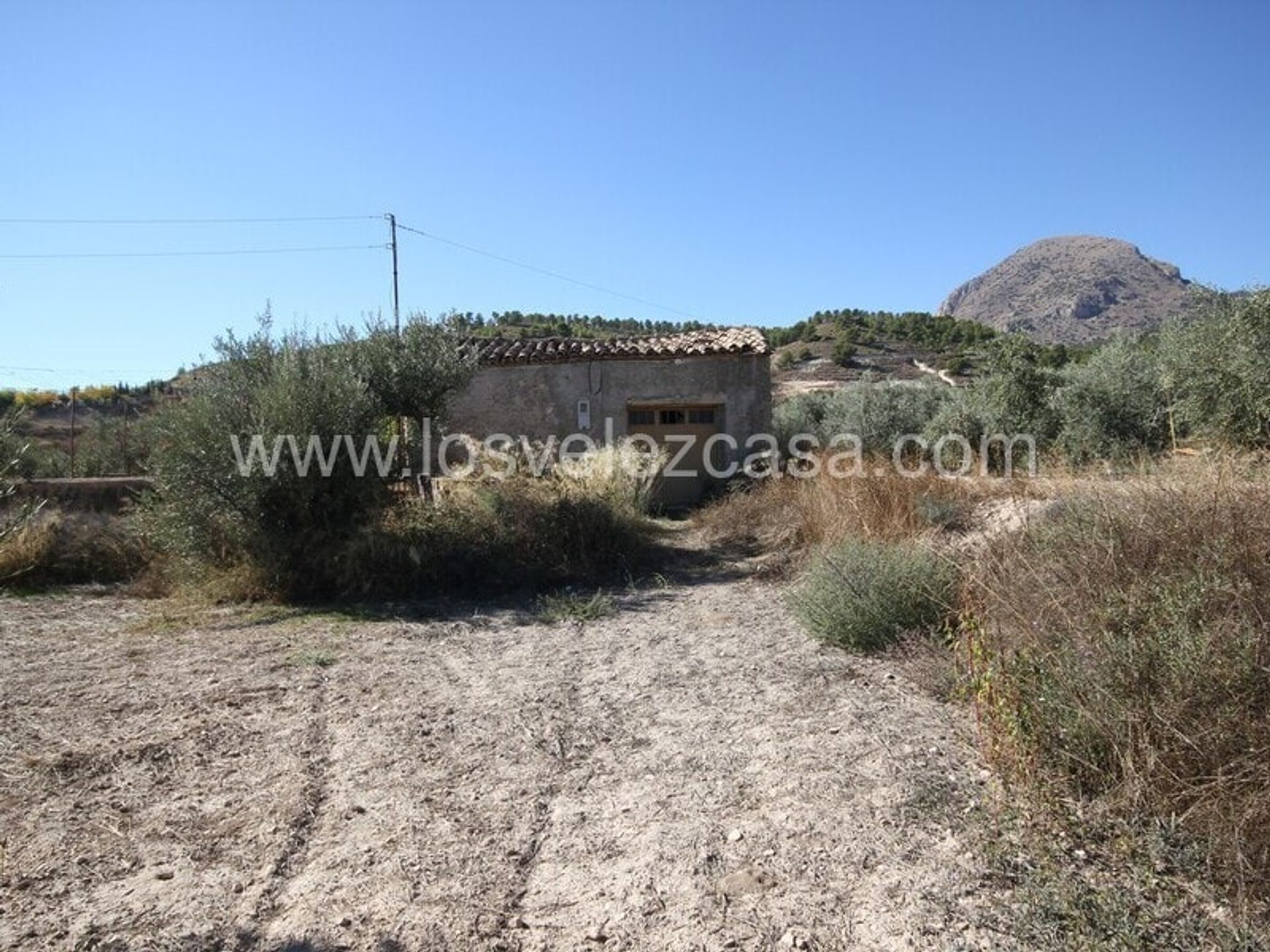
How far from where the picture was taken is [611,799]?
3.57 metres

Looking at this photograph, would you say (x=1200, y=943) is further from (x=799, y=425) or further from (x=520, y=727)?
(x=799, y=425)

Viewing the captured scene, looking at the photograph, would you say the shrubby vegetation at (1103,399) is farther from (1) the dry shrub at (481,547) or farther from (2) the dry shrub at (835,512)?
(1) the dry shrub at (481,547)

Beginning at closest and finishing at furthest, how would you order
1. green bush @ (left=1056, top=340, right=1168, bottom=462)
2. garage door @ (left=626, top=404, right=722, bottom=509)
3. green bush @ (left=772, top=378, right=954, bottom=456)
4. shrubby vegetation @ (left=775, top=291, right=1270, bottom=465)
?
shrubby vegetation @ (left=775, top=291, right=1270, bottom=465), green bush @ (left=1056, top=340, right=1168, bottom=462), garage door @ (left=626, top=404, right=722, bottom=509), green bush @ (left=772, top=378, right=954, bottom=456)

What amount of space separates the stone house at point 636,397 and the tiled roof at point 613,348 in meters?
0.02

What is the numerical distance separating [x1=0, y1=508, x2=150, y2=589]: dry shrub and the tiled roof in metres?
6.40

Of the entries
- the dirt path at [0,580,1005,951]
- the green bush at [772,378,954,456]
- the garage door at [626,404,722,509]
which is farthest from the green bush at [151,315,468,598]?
the green bush at [772,378,954,456]

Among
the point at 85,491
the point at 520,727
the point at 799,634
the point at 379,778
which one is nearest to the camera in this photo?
the point at 379,778

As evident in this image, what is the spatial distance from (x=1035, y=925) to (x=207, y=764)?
3699 mm

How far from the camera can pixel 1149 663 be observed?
297 cm

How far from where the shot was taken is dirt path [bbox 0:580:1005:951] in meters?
2.68

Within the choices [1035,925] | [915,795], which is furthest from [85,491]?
[1035,925]

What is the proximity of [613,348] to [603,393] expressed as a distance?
0.93 m

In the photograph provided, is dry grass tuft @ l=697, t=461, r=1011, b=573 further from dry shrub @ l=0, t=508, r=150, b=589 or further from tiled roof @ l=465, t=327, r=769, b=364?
dry shrub @ l=0, t=508, r=150, b=589

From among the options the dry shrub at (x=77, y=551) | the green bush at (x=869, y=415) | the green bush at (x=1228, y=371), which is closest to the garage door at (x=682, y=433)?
the green bush at (x=869, y=415)
